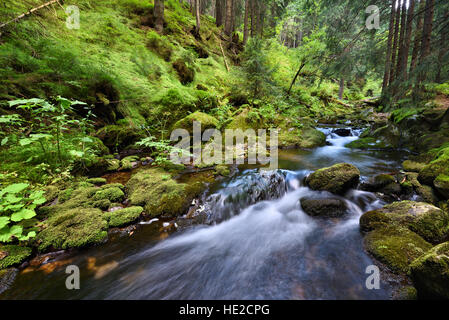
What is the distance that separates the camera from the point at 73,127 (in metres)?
4.72

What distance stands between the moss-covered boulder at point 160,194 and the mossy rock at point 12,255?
56.6 inches

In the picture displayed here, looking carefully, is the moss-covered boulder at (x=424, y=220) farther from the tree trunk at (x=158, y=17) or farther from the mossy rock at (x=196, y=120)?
the tree trunk at (x=158, y=17)

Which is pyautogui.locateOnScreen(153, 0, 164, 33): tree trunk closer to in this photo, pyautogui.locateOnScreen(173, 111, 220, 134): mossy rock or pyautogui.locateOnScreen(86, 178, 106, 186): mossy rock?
pyautogui.locateOnScreen(173, 111, 220, 134): mossy rock

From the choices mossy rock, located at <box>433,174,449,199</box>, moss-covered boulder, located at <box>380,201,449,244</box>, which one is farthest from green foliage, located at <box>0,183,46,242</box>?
mossy rock, located at <box>433,174,449,199</box>

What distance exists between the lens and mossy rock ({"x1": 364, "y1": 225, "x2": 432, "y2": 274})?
216 cm

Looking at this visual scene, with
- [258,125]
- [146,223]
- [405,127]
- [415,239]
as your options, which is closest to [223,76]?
[258,125]

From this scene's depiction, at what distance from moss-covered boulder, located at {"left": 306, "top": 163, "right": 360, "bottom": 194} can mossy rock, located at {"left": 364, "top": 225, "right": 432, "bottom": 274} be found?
1452 millimetres

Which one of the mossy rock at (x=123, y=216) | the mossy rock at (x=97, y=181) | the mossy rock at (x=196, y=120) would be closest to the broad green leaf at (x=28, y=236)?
the mossy rock at (x=123, y=216)

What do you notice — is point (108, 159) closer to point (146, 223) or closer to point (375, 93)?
point (146, 223)

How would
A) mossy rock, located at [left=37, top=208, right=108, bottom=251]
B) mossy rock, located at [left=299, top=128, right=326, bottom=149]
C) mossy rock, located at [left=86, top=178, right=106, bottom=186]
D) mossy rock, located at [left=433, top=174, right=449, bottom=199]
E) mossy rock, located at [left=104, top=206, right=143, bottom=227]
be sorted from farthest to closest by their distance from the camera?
mossy rock, located at [left=299, top=128, right=326, bottom=149] < mossy rock, located at [left=86, top=178, right=106, bottom=186] < mossy rock, located at [left=433, top=174, right=449, bottom=199] < mossy rock, located at [left=104, top=206, right=143, bottom=227] < mossy rock, located at [left=37, top=208, right=108, bottom=251]

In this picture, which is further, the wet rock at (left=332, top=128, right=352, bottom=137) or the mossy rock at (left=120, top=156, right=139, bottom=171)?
the wet rock at (left=332, top=128, right=352, bottom=137)

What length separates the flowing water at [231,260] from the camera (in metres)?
2.09
